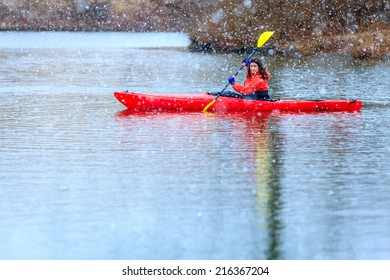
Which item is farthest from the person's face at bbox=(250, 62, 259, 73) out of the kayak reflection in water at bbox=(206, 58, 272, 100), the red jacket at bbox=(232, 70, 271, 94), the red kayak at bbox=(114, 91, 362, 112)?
the red kayak at bbox=(114, 91, 362, 112)

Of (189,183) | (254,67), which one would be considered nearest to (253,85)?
(254,67)

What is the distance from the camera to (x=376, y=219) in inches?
386

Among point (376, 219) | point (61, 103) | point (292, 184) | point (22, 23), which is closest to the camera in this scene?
point (376, 219)

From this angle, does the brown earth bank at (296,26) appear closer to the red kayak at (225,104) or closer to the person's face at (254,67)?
the red kayak at (225,104)

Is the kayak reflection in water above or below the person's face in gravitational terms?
below

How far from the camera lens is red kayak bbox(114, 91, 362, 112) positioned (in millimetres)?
19906

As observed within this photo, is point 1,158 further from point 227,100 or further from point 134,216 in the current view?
point 227,100

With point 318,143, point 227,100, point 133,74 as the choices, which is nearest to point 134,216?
point 318,143

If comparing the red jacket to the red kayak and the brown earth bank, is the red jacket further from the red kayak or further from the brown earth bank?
the brown earth bank

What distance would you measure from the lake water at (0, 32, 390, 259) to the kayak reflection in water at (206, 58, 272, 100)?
1.50 ft

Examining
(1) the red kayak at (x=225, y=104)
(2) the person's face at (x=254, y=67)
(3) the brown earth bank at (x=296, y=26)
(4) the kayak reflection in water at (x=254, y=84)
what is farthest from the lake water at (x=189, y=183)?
(3) the brown earth bank at (x=296, y=26)

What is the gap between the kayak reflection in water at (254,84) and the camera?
19328 millimetres

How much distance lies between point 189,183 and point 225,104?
27.6ft
